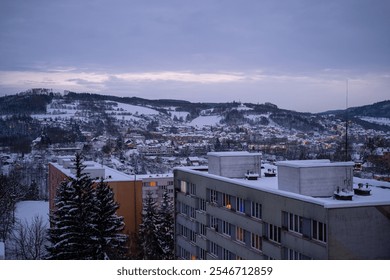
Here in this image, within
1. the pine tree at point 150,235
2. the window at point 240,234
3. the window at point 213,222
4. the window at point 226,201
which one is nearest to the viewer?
the window at point 240,234

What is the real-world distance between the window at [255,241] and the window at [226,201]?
946 millimetres

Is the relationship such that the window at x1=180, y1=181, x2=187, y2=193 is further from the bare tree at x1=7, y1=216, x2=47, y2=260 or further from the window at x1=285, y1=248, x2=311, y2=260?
the window at x1=285, y1=248, x2=311, y2=260

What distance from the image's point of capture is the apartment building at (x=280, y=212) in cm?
521

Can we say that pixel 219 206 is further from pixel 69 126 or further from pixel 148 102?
pixel 148 102

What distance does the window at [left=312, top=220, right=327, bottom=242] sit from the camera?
17.7 ft

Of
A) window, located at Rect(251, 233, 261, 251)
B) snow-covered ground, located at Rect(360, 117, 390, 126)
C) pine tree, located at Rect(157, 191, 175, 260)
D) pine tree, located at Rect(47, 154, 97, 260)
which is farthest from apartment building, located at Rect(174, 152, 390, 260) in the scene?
pine tree, located at Rect(157, 191, 175, 260)

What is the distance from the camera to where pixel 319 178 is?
258 inches

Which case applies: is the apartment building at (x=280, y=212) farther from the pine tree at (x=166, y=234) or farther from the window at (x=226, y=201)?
the pine tree at (x=166, y=234)

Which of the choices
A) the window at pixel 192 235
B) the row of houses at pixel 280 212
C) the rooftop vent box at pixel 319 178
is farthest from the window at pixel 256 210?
the window at pixel 192 235

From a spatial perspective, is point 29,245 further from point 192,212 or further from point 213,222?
point 213,222

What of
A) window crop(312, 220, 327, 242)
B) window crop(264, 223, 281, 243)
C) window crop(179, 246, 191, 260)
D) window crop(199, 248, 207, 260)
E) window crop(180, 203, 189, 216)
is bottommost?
window crop(179, 246, 191, 260)

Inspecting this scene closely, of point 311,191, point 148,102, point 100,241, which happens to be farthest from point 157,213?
point 148,102

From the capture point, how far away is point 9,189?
1739cm
